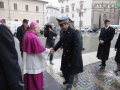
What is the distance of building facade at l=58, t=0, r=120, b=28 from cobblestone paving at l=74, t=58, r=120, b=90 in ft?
137

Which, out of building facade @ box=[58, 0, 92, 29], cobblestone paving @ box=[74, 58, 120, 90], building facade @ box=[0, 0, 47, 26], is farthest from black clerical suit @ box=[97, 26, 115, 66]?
building facade @ box=[58, 0, 92, 29]

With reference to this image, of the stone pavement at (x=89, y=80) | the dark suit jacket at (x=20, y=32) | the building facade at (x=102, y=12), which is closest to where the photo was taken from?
the stone pavement at (x=89, y=80)

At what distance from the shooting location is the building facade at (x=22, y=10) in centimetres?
2962

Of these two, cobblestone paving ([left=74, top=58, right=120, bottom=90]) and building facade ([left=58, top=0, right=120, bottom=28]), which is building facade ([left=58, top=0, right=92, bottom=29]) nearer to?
building facade ([left=58, top=0, right=120, bottom=28])

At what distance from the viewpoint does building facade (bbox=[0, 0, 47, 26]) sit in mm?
29625

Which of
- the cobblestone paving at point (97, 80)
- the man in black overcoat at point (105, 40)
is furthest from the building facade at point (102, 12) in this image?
the cobblestone paving at point (97, 80)

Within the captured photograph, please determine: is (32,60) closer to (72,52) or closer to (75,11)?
(72,52)

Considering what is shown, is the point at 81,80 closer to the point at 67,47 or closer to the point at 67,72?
the point at 67,72

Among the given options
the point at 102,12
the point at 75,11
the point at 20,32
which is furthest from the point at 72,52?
the point at 102,12

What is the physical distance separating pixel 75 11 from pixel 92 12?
783 cm

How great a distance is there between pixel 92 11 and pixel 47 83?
1756 inches

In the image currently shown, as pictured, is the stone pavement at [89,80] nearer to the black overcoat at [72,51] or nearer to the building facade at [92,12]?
the black overcoat at [72,51]

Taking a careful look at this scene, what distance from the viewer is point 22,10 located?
32.1 meters

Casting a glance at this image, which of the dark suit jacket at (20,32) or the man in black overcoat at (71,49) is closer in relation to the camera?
the man in black overcoat at (71,49)
